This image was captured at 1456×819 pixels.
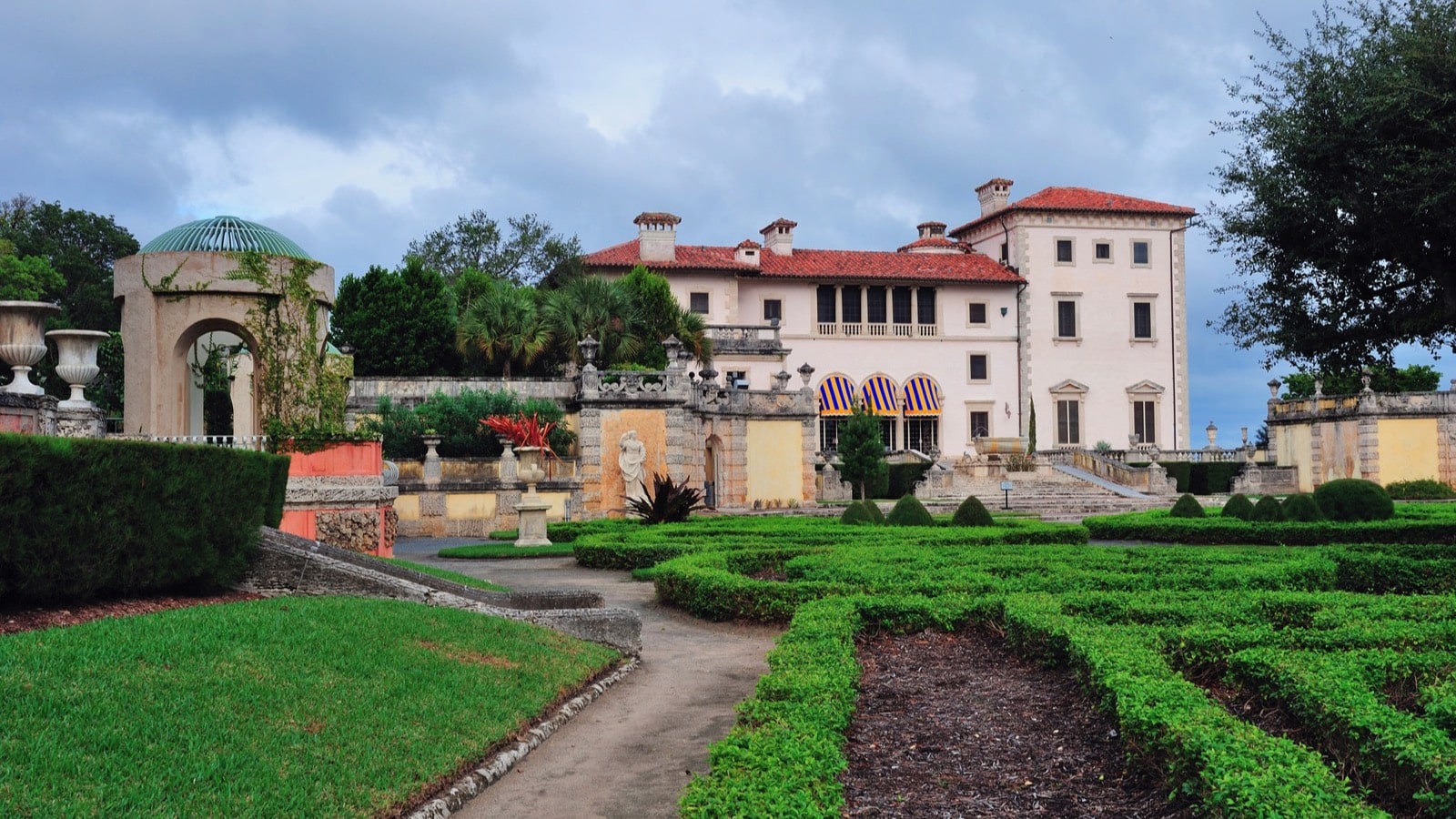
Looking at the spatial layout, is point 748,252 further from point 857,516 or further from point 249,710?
point 249,710

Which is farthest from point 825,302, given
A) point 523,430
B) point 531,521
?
point 531,521

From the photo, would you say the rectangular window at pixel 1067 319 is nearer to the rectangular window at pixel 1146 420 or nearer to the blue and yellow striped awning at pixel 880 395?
the rectangular window at pixel 1146 420

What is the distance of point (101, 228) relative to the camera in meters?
53.0

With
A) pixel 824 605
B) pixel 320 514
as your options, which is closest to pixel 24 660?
pixel 824 605

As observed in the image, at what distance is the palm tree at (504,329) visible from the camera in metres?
39.9

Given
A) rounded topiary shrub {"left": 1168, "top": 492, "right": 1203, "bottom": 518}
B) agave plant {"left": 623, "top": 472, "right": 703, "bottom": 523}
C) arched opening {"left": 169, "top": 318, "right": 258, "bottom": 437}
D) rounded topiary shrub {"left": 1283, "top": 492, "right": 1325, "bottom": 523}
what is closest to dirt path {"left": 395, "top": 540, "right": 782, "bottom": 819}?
arched opening {"left": 169, "top": 318, "right": 258, "bottom": 437}

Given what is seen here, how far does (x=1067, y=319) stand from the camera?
5669 cm

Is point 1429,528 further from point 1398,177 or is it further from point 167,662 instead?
point 167,662

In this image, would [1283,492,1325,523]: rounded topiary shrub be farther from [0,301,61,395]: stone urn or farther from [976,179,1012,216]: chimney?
[976,179,1012,216]: chimney

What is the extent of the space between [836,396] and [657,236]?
401 inches

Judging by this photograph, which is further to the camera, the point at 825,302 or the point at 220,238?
the point at 825,302

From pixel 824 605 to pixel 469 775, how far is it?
481cm

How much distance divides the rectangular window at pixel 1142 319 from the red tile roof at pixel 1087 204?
4185 millimetres

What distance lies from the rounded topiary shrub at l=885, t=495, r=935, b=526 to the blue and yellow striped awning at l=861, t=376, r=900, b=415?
29398 mm
